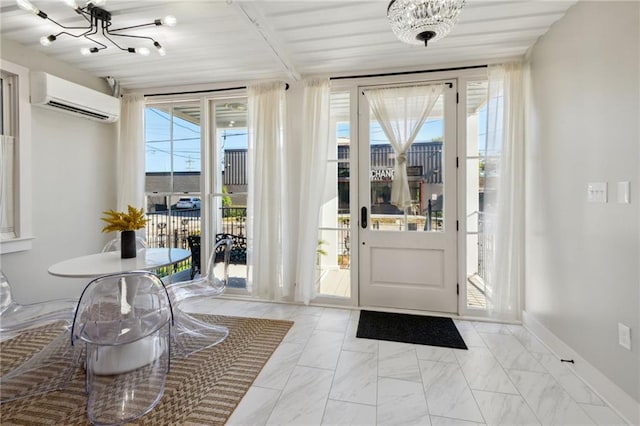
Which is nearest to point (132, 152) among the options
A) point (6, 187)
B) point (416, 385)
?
point (6, 187)

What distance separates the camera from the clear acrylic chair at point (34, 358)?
1802 millimetres

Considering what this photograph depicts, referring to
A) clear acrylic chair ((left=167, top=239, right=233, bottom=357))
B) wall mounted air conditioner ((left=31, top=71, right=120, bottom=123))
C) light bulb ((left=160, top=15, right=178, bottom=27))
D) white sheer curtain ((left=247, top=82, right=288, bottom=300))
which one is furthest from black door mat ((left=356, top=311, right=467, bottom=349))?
wall mounted air conditioner ((left=31, top=71, right=120, bottom=123))

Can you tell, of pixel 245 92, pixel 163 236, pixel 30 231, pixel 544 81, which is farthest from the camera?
pixel 163 236

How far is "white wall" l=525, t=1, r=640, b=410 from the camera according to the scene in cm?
156

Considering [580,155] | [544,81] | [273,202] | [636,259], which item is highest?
[544,81]

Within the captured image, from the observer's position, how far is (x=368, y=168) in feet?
10.3

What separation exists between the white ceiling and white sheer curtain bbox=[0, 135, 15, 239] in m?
0.98

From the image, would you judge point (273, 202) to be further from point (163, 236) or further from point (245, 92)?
point (163, 236)

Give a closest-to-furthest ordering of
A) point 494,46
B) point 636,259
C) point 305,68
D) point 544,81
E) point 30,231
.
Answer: point 636,259, point 544,81, point 494,46, point 30,231, point 305,68

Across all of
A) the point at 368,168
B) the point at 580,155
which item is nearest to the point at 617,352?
the point at 580,155

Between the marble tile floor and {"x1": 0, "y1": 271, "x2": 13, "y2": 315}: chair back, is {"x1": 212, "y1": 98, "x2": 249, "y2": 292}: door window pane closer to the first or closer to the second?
the marble tile floor

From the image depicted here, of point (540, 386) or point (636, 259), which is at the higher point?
point (636, 259)

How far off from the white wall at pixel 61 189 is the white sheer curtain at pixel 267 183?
76.1 inches

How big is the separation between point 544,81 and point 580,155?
855mm
